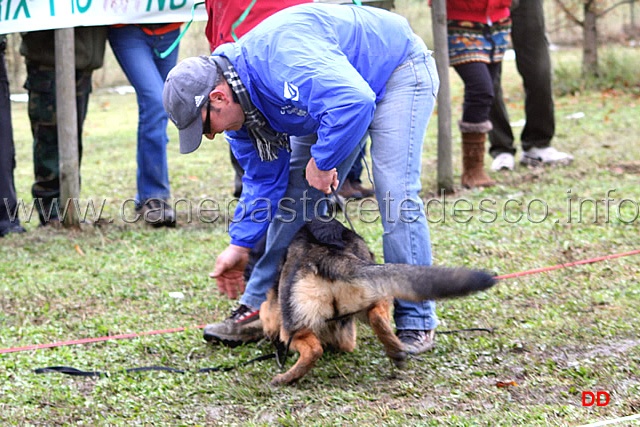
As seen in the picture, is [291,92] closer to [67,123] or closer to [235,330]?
[235,330]

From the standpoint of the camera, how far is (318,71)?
2934 millimetres

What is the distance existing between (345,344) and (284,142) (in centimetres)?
89

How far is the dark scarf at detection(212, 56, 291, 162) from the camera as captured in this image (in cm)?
317

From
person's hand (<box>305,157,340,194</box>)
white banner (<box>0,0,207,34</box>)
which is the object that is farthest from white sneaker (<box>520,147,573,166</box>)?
person's hand (<box>305,157,340,194</box>)

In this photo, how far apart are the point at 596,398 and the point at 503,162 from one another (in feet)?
15.0

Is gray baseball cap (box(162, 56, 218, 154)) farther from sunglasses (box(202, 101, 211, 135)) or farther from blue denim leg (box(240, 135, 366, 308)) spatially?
blue denim leg (box(240, 135, 366, 308))

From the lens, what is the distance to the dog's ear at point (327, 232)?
11.2 ft

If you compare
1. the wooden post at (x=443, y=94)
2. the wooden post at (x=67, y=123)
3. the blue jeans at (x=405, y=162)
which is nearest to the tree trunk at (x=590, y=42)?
the wooden post at (x=443, y=94)

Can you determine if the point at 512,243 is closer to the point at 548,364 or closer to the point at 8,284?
the point at 548,364

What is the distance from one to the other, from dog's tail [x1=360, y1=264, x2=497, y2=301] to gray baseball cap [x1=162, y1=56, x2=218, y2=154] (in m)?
0.82

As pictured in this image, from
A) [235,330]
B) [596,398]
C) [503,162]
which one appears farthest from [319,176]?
[503,162]

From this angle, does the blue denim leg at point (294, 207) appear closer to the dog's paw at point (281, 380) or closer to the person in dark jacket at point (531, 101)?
the dog's paw at point (281, 380)

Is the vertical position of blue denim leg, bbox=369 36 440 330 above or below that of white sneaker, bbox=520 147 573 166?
above

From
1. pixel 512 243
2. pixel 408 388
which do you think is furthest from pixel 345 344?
pixel 512 243
